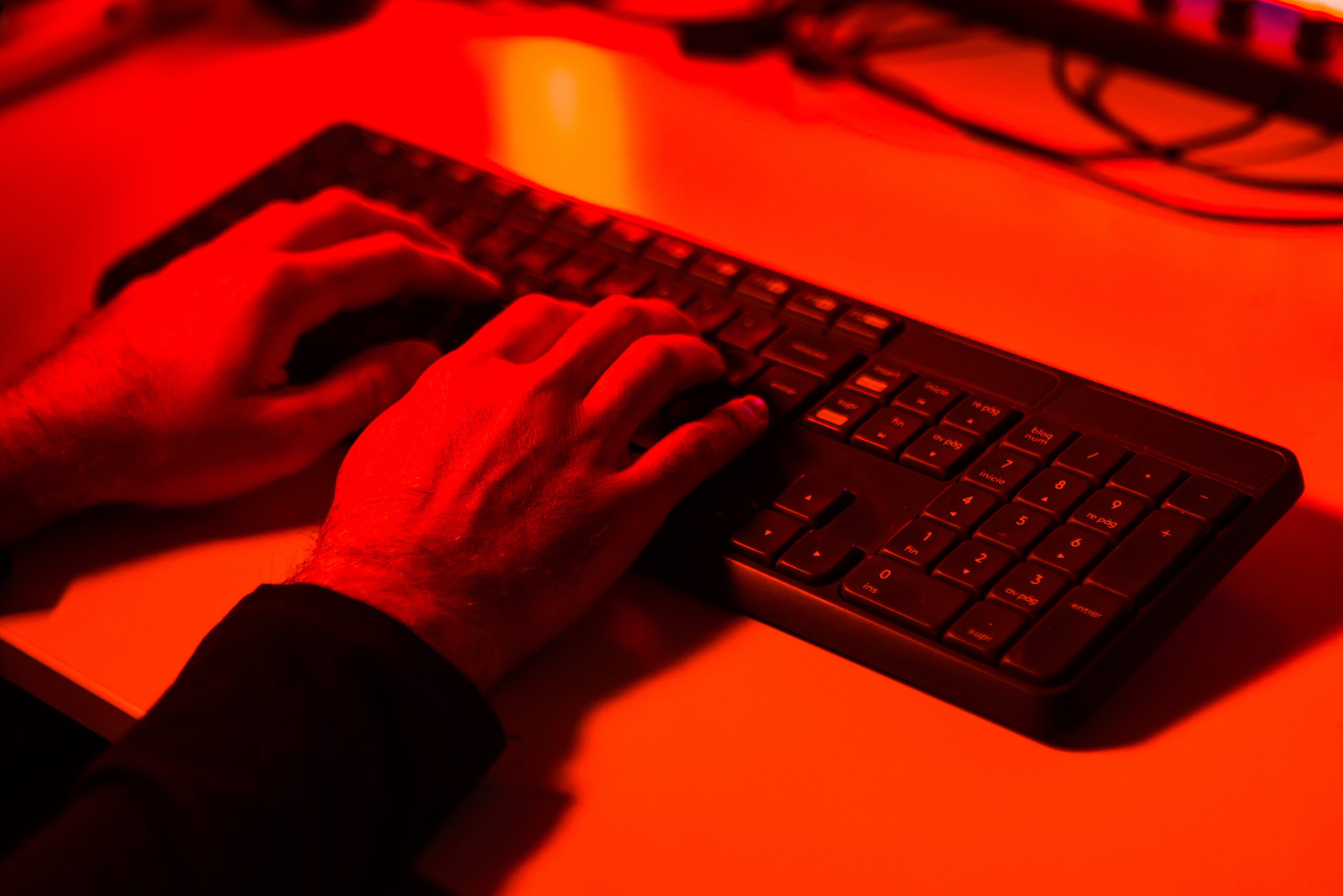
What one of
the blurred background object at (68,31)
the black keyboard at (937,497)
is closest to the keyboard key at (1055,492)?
the black keyboard at (937,497)

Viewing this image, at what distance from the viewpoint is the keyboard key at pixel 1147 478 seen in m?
0.50

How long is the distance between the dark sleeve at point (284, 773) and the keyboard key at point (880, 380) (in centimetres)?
23

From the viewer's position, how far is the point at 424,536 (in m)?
0.52

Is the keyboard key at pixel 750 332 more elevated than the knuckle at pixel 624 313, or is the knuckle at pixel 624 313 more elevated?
the knuckle at pixel 624 313

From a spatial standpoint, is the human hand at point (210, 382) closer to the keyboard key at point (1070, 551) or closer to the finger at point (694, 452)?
the finger at point (694, 452)

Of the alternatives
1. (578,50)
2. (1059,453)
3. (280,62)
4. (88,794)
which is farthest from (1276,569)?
(280,62)

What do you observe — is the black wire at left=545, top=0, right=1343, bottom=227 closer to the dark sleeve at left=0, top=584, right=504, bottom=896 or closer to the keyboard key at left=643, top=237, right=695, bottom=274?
the keyboard key at left=643, top=237, right=695, bottom=274

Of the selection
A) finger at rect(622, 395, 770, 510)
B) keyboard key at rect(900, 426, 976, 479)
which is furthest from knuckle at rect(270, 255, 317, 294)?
keyboard key at rect(900, 426, 976, 479)

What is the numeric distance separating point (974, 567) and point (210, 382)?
370mm

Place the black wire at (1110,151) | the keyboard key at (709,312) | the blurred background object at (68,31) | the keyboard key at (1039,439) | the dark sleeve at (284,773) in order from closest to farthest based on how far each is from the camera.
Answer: the dark sleeve at (284,773)
the keyboard key at (1039,439)
the keyboard key at (709,312)
the black wire at (1110,151)
the blurred background object at (68,31)

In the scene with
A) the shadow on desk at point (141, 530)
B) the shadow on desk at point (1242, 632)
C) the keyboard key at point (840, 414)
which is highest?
the keyboard key at point (840, 414)

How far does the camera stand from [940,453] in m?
0.53

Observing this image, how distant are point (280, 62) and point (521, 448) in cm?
60

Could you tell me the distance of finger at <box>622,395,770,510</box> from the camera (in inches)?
21.0
